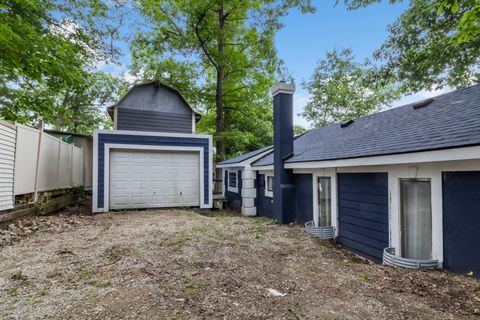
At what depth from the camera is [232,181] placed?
12.2 m

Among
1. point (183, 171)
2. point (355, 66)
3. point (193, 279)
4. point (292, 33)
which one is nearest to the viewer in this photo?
point (193, 279)

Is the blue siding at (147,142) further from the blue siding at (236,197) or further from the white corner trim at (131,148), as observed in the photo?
the blue siding at (236,197)

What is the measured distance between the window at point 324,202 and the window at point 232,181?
17.2 ft

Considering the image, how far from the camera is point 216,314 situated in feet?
7.83

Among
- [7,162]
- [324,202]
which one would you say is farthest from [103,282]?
[324,202]

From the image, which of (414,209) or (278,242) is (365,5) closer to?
(414,209)

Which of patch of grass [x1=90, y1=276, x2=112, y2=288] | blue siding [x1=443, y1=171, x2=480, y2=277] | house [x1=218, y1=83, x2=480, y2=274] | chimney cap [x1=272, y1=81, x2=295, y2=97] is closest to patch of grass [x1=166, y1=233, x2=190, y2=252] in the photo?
patch of grass [x1=90, y1=276, x2=112, y2=288]

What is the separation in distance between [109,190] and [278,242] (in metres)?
5.94

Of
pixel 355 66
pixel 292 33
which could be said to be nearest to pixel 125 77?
pixel 292 33

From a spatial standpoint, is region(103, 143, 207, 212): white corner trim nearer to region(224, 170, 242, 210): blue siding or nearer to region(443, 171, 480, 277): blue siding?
region(224, 170, 242, 210): blue siding

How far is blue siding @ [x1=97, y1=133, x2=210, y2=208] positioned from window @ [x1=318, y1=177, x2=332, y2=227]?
14.4 ft

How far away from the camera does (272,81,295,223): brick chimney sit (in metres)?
7.77

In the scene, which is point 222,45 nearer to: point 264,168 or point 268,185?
point 264,168

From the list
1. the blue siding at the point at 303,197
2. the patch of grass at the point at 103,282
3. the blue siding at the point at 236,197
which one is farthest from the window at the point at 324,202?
the patch of grass at the point at 103,282
